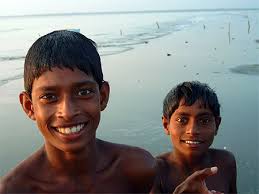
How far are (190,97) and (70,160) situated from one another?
109cm

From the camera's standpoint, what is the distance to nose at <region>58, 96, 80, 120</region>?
204cm

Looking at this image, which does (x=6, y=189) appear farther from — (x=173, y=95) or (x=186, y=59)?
(x=186, y=59)

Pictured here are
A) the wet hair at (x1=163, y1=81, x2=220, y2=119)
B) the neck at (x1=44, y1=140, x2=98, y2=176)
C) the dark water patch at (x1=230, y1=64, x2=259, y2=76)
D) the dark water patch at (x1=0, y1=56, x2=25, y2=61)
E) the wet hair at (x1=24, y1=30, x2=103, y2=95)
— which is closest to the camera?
the wet hair at (x1=24, y1=30, x2=103, y2=95)

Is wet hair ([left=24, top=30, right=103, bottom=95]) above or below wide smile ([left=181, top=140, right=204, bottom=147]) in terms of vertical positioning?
above

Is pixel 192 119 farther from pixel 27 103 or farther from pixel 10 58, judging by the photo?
pixel 10 58

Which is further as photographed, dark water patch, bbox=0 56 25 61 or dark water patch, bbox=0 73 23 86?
dark water patch, bbox=0 56 25 61

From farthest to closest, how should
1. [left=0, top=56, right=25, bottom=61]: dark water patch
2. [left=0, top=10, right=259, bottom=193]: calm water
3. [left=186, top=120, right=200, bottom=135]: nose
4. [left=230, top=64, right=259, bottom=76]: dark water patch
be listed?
[left=0, top=56, right=25, bottom=61]: dark water patch
[left=230, top=64, right=259, bottom=76]: dark water patch
[left=0, top=10, right=259, bottom=193]: calm water
[left=186, top=120, right=200, bottom=135]: nose

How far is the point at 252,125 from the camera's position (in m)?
6.91

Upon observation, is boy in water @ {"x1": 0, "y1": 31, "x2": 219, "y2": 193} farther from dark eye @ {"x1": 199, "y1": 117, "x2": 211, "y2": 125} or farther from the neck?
dark eye @ {"x1": 199, "y1": 117, "x2": 211, "y2": 125}

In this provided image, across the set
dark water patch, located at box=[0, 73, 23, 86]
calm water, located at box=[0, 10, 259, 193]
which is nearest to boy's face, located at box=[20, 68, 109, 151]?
calm water, located at box=[0, 10, 259, 193]

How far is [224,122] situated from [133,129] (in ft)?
5.27

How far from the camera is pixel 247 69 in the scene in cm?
1296

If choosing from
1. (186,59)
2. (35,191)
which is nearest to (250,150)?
(35,191)

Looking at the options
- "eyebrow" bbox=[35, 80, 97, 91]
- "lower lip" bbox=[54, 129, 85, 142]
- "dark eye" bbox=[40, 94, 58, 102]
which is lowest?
"lower lip" bbox=[54, 129, 85, 142]
